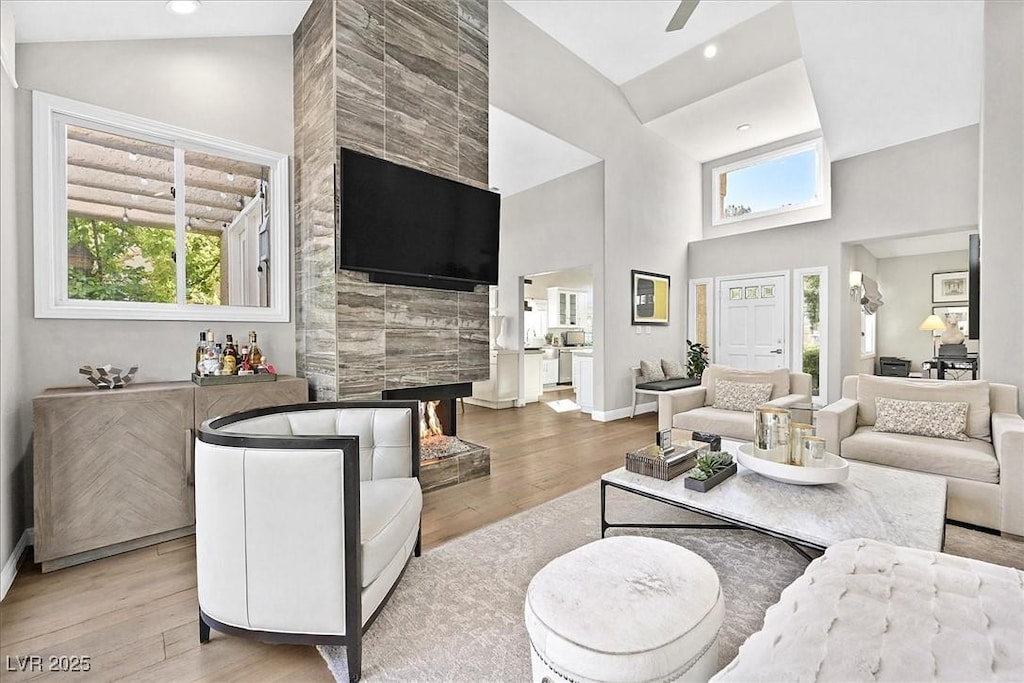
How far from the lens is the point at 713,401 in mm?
4312

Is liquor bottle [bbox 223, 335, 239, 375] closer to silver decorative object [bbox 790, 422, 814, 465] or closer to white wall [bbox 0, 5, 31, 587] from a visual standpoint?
white wall [bbox 0, 5, 31, 587]

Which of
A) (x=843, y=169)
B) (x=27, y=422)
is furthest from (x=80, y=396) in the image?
(x=843, y=169)

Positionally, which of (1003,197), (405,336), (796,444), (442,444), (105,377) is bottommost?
(442,444)

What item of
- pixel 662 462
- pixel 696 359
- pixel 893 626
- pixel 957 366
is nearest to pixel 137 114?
pixel 662 462

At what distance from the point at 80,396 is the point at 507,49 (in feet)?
14.6

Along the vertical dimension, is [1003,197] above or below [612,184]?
below

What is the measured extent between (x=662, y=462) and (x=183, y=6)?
357 centimetres

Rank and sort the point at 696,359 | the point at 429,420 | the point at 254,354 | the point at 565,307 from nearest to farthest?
the point at 254,354 → the point at 429,420 → the point at 696,359 → the point at 565,307

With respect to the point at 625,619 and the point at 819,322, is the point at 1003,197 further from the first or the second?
the point at 625,619

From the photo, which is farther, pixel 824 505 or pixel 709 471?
pixel 709 471

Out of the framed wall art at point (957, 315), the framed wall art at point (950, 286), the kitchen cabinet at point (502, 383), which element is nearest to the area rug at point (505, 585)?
the kitchen cabinet at point (502, 383)

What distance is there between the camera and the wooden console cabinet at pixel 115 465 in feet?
7.07

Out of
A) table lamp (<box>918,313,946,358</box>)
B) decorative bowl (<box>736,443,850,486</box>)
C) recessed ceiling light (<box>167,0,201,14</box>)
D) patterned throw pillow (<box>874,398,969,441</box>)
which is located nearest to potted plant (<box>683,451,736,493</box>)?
decorative bowl (<box>736,443,850,486</box>)

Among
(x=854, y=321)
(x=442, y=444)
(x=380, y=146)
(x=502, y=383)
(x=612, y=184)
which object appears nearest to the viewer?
(x=380, y=146)
